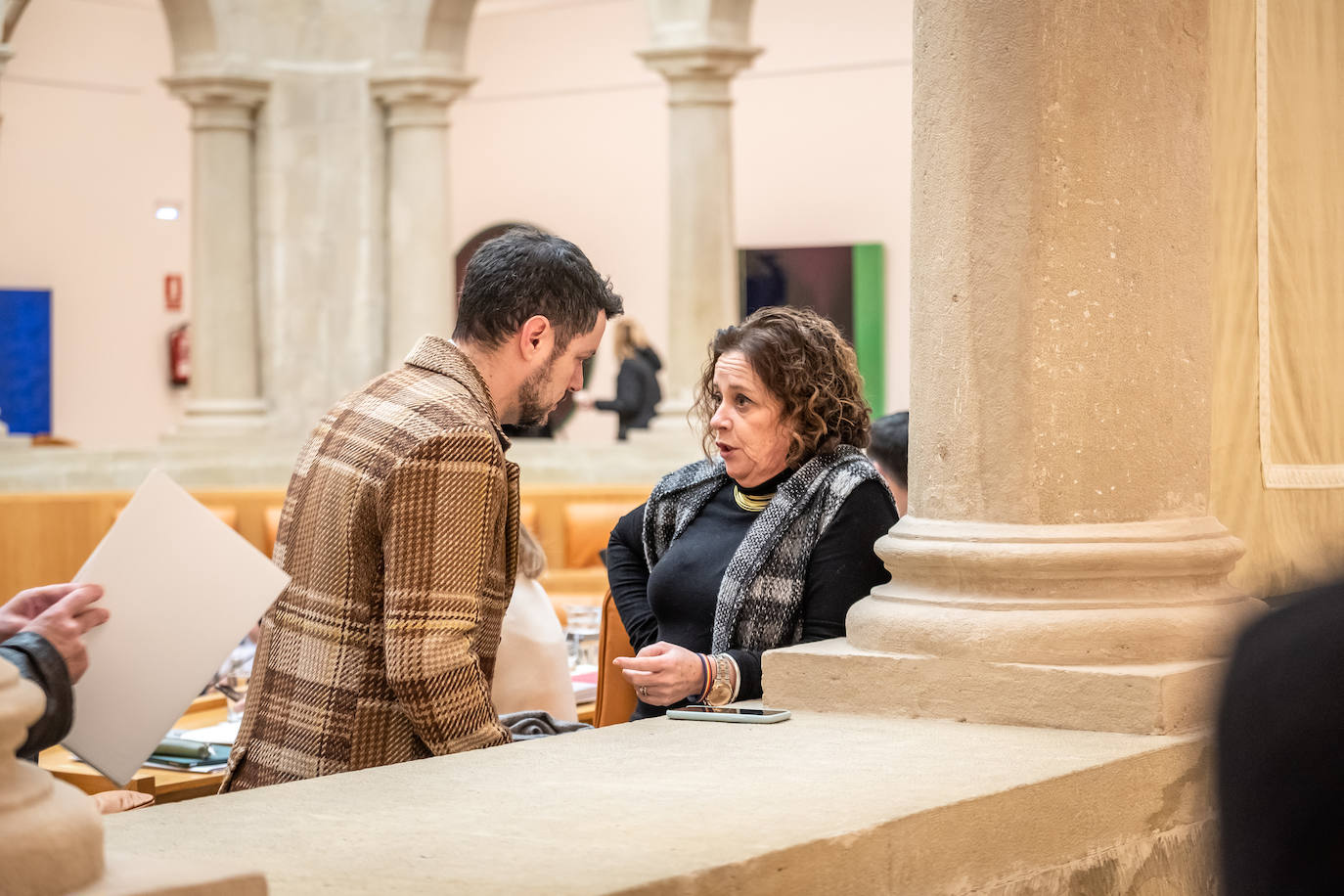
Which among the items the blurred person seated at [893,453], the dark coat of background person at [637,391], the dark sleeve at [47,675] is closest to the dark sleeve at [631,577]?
the blurred person seated at [893,453]

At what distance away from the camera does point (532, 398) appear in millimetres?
2648

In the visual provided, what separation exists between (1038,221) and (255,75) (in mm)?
7992

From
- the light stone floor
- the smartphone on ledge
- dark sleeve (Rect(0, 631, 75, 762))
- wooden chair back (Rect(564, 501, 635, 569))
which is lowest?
wooden chair back (Rect(564, 501, 635, 569))

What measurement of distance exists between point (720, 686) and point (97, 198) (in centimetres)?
1252

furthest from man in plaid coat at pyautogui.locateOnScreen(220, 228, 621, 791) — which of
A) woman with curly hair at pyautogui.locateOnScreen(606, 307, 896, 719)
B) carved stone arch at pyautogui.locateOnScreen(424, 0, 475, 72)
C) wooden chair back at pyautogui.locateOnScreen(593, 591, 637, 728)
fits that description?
carved stone arch at pyautogui.locateOnScreen(424, 0, 475, 72)

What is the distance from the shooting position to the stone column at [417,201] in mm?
9820

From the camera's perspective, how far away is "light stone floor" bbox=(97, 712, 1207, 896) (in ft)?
5.56

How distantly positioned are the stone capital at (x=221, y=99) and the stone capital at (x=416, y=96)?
2.23 feet

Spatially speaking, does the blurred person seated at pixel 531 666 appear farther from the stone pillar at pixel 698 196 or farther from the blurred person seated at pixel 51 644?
the stone pillar at pixel 698 196

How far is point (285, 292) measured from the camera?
988cm

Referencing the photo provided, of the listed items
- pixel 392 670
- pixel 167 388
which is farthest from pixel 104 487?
pixel 392 670

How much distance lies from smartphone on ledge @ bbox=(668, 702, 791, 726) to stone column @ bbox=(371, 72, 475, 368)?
737 cm

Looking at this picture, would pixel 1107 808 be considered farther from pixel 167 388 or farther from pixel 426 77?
pixel 167 388

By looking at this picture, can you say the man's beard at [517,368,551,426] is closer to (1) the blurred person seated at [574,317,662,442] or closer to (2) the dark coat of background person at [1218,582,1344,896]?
(2) the dark coat of background person at [1218,582,1344,896]
